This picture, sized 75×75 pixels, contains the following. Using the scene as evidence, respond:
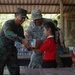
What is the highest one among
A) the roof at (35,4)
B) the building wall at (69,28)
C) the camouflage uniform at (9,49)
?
the roof at (35,4)

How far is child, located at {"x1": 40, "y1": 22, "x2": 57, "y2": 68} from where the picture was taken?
13.4ft

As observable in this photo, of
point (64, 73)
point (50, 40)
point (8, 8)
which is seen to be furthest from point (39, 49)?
point (8, 8)

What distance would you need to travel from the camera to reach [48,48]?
13.4ft

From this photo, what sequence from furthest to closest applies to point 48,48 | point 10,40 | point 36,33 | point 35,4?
point 35,4 < point 36,33 < point 10,40 < point 48,48

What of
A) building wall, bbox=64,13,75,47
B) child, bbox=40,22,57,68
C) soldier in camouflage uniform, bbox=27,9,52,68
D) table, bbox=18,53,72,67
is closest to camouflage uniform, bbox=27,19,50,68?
soldier in camouflage uniform, bbox=27,9,52,68

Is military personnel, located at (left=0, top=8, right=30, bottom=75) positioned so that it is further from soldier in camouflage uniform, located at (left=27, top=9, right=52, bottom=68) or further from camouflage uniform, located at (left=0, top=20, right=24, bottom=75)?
soldier in camouflage uniform, located at (left=27, top=9, right=52, bottom=68)

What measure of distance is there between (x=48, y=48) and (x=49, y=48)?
2 cm

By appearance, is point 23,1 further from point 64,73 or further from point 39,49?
point 64,73

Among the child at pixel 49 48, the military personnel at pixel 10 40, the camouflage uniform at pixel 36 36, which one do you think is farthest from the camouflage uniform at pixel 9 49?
the child at pixel 49 48

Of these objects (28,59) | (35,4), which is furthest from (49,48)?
(35,4)

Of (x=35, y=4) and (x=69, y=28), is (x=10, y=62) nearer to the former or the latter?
Result: (x=35, y=4)

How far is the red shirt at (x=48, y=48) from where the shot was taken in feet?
13.3

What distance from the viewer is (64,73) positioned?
3287 mm

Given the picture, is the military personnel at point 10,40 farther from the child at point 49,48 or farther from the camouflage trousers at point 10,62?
the child at point 49,48
